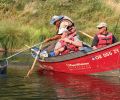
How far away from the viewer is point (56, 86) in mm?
13742

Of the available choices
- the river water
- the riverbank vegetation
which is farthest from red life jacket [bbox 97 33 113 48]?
the riverbank vegetation

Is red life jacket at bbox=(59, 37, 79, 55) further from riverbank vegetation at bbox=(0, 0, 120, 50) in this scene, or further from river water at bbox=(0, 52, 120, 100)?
riverbank vegetation at bbox=(0, 0, 120, 50)

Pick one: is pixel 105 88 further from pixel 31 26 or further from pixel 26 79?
pixel 31 26

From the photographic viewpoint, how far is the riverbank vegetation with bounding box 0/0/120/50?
24.1 metres

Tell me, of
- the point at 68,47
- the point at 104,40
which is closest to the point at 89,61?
the point at 104,40

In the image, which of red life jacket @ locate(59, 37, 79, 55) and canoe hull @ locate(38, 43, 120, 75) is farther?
red life jacket @ locate(59, 37, 79, 55)

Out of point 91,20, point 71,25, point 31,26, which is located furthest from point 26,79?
point 91,20

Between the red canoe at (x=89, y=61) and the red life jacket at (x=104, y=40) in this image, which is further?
the red life jacket at (x=104, y=40)

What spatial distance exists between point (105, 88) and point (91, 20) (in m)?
15.6

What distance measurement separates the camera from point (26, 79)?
15.1m

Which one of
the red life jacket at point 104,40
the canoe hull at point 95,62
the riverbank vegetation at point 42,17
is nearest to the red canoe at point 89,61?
the canoe hull at point 95,62

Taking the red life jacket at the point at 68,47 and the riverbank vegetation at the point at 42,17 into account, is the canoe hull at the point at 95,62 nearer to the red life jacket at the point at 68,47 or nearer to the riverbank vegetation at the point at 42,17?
the red life jacket at the point at 68,47

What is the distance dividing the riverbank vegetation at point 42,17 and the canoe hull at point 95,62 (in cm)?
688

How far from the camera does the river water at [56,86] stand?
12.1 meters
